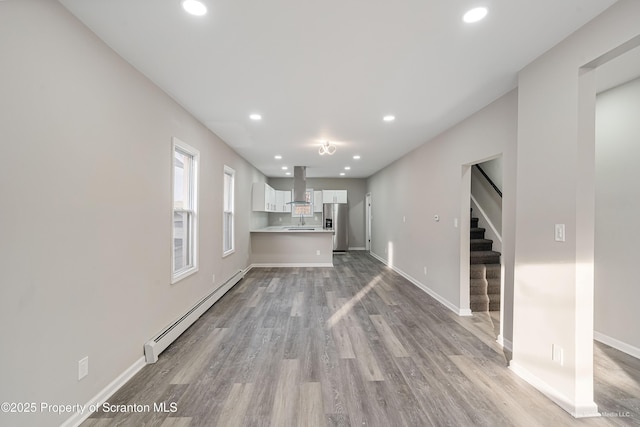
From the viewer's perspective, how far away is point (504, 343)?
2756mm

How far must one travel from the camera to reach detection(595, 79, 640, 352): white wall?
257cm

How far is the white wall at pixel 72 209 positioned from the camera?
1.35 meters

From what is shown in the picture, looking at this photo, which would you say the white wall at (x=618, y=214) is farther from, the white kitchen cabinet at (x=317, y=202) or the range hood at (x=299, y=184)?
the white kitchen cabinet at (x=317, y=202)

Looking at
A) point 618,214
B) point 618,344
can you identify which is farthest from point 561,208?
point 618,344

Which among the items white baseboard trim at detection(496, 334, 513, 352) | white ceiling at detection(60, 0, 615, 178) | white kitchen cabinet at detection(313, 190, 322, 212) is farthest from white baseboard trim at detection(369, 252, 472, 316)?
white kitchen cabinet at detection(313, 190, 322, 212)

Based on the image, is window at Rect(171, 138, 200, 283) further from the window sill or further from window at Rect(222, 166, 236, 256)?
window at Rect(222, 166, 236, 256)

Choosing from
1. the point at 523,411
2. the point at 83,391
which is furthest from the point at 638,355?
the point at 83,391

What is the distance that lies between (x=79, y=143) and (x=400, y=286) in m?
4.86

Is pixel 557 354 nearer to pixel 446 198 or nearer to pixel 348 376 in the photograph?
pixel 348 376

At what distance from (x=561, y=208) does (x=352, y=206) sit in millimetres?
7800

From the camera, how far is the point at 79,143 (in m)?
1.73

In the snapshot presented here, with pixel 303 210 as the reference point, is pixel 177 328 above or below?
below

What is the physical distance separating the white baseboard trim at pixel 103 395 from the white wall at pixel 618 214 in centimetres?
447

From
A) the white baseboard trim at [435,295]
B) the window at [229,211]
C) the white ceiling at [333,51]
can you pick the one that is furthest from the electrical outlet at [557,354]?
the window at [229,211]
